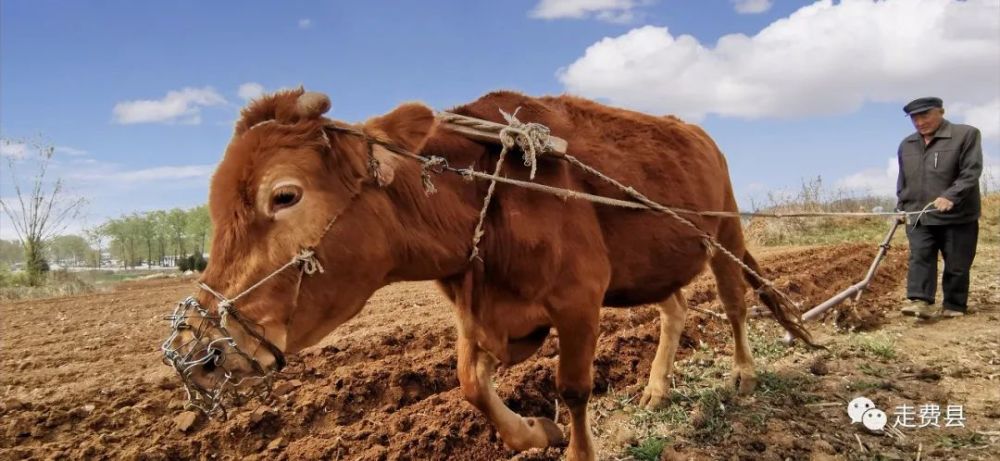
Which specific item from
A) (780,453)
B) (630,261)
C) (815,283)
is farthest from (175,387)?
(815,283)

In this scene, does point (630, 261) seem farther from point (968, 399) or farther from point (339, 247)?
point (968, 399)

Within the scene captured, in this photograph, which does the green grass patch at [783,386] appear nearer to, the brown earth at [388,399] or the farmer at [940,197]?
the brown earth at [388,399]

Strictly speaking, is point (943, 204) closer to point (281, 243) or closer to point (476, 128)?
point (476, 128)

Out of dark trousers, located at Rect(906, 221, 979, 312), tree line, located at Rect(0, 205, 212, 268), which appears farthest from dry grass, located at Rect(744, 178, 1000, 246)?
tree line, located at Rect(0, 205, 212, 268)

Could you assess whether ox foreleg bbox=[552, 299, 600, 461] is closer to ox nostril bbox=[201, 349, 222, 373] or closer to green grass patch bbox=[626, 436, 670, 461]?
green grass patch bbox=[626, 436, 670, 461]

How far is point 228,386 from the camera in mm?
2586

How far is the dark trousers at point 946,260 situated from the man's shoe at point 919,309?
7 centimetres

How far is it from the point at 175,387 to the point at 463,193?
390 centimetres

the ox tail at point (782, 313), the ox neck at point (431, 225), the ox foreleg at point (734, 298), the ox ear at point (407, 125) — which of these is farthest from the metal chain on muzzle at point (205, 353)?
the ox tail at point (782, 313)

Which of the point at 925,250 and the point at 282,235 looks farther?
the point at 925,250

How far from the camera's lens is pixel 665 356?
499 centimetres

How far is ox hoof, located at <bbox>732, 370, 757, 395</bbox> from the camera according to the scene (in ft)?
16.3

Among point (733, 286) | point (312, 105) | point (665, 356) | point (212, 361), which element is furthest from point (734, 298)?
point (212, 361)

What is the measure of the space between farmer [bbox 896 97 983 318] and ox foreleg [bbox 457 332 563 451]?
18.1 feet
